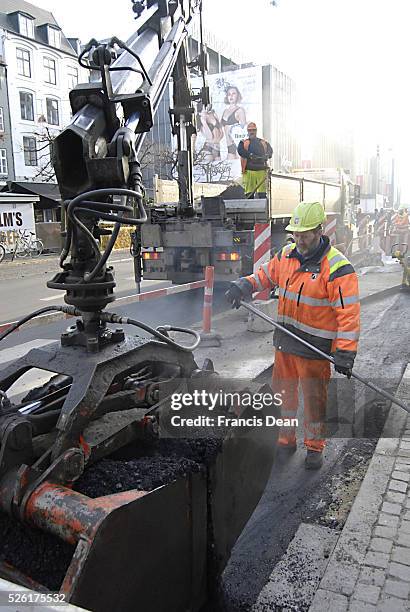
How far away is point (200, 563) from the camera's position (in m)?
2.35

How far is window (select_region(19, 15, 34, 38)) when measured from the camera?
1444 inches

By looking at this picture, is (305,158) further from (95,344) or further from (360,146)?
(95,344)

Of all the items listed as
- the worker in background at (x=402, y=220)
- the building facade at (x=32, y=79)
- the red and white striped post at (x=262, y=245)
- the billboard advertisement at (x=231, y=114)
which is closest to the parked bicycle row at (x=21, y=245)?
the building facade at (x=32, y=79)

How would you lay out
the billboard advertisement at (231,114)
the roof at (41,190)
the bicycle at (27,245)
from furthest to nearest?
the billboard advertisement at (231,114) < the roof at (41,190) < the bicycle at (27,245)

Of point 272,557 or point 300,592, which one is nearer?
point 300,592

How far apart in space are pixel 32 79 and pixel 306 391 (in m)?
38.0

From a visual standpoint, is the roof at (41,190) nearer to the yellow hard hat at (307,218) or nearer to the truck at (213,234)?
the truck at (213,234)

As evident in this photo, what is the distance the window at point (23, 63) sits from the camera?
117 feet

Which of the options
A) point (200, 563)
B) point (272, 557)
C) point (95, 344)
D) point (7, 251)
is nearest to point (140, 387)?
point (95, 344)

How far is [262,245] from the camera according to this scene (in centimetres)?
830

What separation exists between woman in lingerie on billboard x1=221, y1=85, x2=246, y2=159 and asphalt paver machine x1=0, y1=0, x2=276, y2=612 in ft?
156

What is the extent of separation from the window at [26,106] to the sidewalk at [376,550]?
123 feet

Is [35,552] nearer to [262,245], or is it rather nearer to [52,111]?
[262,245]

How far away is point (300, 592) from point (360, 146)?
52.7 metres
